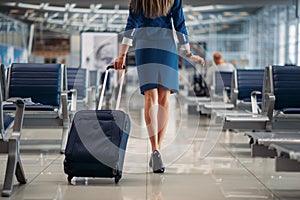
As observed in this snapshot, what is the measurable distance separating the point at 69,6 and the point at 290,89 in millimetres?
15393

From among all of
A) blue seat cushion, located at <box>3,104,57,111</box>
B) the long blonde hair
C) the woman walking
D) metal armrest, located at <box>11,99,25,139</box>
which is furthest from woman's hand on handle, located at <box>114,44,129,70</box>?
blue seat cushion, located at <box>3,104,57,111</box>

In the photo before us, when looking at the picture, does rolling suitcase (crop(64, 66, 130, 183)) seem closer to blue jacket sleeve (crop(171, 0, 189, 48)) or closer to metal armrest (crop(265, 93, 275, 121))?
blue jacket sleeve (crop(171, 0, 189, 48))

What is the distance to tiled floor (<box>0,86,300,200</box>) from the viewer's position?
4.99 m

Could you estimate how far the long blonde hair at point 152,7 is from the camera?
19.8 feet

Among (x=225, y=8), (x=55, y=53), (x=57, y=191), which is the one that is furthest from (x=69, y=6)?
(x=57, y=191)

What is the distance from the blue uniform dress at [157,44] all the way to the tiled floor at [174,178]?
867 millimetres

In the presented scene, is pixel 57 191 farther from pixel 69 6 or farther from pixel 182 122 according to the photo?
pixel 69 6

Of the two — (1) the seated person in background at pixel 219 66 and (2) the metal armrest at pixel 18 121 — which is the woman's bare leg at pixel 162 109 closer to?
(2) the metal armrest at pixel 18 121

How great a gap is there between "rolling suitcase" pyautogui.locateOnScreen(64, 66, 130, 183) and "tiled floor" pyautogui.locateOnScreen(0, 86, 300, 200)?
130 mm

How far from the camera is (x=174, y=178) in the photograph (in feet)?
19.0

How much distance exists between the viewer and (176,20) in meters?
6.12

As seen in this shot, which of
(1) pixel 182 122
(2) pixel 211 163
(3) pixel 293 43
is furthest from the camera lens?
(3) pixel 293 43

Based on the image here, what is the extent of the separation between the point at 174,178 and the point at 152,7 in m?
1.55

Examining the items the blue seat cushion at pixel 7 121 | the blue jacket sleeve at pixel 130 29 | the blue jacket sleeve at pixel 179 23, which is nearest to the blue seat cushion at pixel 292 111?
the blue jacket sleeve at pixel 179 23
